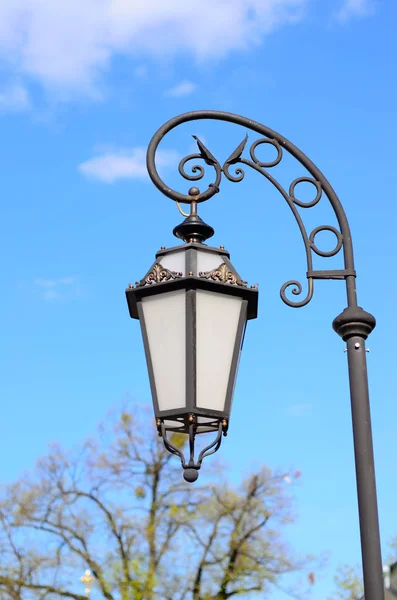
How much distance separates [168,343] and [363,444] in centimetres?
88

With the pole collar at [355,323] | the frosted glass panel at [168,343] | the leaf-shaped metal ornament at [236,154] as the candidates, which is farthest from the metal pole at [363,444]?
the leaf-shaped metal ornament at [236,154]

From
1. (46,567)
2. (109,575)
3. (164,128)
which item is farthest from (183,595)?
(164,128)

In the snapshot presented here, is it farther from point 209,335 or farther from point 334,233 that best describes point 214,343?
point 334,233

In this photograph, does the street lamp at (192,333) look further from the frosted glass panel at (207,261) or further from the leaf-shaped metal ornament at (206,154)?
the leaf-shaped metal ornament at (206,154)

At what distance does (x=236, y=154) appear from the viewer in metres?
4.61

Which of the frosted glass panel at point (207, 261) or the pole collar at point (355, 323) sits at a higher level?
the frosted glass panel at point (207, 261)

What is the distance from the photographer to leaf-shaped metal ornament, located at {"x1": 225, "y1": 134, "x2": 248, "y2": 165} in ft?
15.1

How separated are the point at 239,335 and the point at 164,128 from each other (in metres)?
1.28

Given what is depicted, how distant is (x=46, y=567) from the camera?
2031cm

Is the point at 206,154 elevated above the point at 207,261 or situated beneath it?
elevated above

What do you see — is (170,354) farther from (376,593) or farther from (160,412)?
(376,593)

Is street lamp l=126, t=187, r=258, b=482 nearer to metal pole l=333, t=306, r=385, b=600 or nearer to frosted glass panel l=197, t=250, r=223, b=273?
frosted glass panel l=197, t=250, r=223, b=273

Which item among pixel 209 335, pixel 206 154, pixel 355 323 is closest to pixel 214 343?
pixel 209 335

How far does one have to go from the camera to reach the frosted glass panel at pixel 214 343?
3719 millimetres
